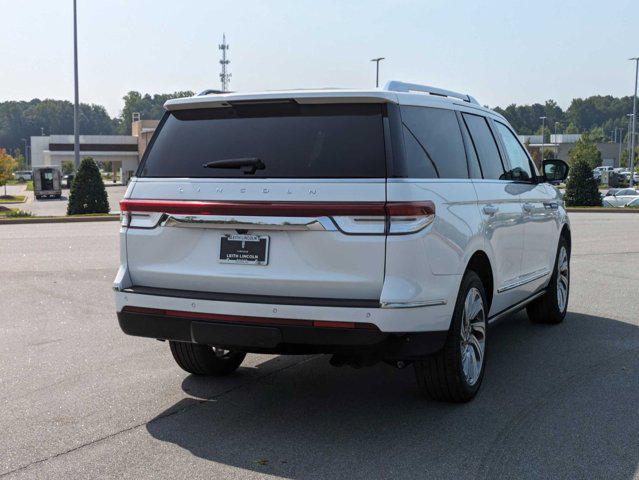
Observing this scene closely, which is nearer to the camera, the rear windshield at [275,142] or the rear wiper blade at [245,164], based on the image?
the rear windshield at [275,142]

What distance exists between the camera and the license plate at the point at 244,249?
4.87m

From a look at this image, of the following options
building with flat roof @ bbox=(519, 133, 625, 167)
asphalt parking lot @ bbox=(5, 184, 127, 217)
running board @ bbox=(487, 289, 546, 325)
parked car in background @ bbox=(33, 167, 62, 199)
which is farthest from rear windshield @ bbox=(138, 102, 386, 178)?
building with flat roof @ bbox=(519, 133, 625, 167)

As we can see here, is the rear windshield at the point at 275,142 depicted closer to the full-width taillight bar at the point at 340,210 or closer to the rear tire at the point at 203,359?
the full-width taillight bar at the point at 340,210

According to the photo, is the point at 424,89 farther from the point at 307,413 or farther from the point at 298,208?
Result: the point at 307,413

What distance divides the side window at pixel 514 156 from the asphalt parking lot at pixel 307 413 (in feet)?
5.00

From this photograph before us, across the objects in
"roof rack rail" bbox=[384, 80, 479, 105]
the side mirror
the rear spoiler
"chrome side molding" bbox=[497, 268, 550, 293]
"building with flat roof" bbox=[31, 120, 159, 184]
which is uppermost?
"building with flat roof" bbox=[31, 120, 159, 184]

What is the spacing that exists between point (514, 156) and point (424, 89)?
1689mm

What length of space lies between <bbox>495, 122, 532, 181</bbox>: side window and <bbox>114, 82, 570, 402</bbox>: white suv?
53.3 inches

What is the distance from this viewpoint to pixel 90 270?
12750 millimetres

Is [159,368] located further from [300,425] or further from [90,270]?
[90,270]

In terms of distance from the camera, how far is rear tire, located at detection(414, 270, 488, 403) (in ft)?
17.3

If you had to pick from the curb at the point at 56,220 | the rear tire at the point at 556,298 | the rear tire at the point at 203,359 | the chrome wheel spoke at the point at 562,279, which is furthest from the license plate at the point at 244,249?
the curb at the point at 56,220

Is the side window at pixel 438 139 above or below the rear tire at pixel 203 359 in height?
above

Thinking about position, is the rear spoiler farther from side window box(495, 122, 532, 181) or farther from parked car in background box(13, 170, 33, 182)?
parked car in background box(13, 170, 33, 182)
